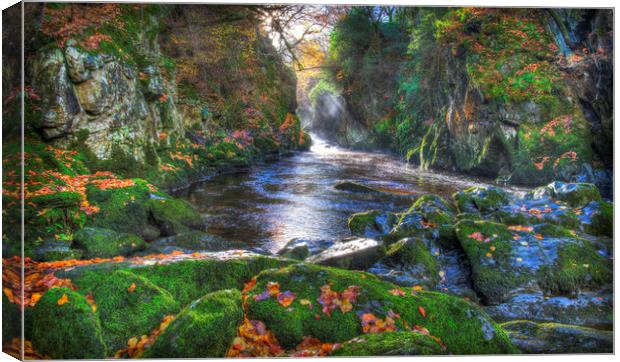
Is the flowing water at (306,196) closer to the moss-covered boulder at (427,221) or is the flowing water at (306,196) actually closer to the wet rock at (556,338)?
the moss-covered boulder at (427,221)

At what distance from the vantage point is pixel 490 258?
16.0ft

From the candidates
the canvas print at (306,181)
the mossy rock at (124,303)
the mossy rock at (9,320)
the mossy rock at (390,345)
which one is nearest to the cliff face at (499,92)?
the canvas print at (306,181)

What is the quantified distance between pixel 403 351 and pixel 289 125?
7236 millimetres

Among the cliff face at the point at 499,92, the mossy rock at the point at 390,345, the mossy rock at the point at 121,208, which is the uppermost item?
the cliff face at the point at 499,92

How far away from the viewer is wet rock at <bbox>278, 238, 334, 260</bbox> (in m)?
5.10

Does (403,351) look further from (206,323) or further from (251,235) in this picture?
(251,235)

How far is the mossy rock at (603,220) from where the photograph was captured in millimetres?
4598

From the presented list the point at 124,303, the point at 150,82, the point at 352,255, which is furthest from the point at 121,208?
the point at 150,82

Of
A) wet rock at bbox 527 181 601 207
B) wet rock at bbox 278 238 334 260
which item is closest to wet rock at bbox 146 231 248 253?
wet rock at bbox 278 238 334 260

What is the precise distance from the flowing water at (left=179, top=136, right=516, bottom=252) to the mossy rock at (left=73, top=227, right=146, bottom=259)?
129 cm

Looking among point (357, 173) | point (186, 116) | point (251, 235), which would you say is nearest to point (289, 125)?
point (186, 116)

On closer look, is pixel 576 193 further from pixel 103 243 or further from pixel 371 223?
pixel 103 243

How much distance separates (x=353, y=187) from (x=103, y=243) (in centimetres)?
358

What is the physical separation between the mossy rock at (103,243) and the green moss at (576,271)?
4.63m
